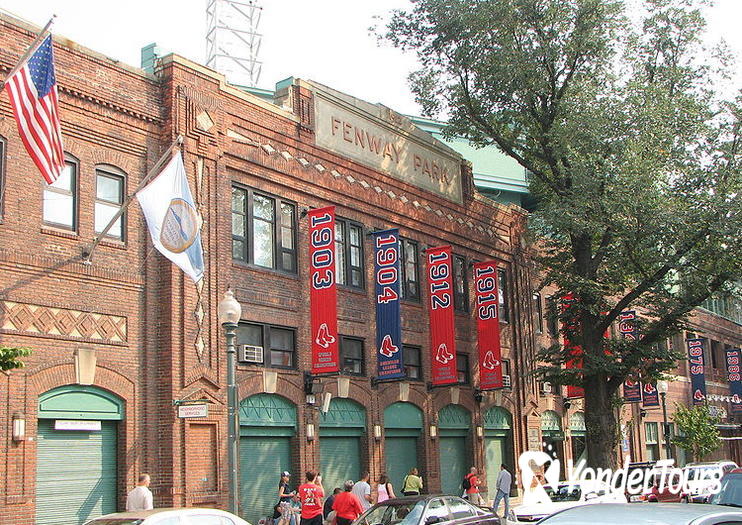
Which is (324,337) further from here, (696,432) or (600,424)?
(696,432)

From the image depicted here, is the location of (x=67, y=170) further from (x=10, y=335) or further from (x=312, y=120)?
(x=312, y=120)

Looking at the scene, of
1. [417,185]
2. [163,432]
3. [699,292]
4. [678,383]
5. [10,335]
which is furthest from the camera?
[678,383]

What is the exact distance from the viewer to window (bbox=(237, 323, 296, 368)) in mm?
23359

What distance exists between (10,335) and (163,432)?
13.7ft

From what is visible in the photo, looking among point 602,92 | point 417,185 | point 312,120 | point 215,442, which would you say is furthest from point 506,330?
point 215,442

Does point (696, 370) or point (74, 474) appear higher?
point (696, 370)

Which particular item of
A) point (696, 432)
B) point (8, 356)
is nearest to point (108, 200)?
point (8, 356)

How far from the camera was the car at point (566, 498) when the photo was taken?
21781mm

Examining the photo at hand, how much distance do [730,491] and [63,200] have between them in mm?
13977

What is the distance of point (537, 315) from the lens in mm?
38031

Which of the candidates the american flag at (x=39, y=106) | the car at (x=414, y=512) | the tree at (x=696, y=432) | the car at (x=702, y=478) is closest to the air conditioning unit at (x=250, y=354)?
the car at (x=414, y=512)

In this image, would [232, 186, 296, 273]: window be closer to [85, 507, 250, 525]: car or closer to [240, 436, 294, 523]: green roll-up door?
[240, 436, 294, 523]: green roll-up door

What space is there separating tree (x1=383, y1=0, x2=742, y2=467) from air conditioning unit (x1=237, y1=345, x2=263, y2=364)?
36.2 ft

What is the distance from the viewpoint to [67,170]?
19.8 meters
